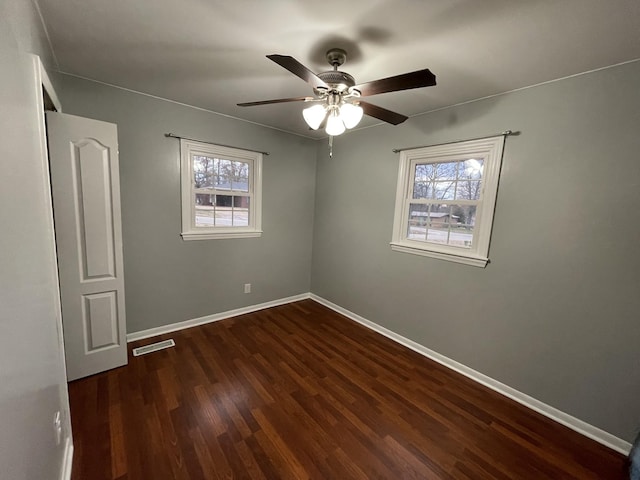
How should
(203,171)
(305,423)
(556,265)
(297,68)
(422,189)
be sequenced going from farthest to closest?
(203,171), (422,189), (556,265), (305,423), (297,68)

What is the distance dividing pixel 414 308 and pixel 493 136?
1747 mm

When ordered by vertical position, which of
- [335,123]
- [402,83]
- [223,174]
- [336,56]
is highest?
[336,56]

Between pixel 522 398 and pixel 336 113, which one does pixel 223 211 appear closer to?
pixel 336 113

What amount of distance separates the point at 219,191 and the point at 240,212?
0.37m

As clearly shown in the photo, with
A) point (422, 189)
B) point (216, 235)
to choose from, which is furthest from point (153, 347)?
point (422, 189)

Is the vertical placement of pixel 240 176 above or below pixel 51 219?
above

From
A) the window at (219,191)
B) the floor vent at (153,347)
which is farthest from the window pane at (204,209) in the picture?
the floor vent at (153,347)

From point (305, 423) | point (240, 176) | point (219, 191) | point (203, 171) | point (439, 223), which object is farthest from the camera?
point (240, 176)

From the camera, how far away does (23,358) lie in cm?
88

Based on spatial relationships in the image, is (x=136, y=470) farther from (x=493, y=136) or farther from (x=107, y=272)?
(x=493, y=136)

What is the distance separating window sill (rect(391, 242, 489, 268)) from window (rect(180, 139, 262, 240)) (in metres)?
1.78

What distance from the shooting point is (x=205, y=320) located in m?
3.11

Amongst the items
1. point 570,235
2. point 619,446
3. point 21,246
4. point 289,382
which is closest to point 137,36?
point 21,246

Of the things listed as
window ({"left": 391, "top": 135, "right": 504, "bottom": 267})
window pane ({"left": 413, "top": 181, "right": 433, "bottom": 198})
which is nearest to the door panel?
window ({"left": 391, "top": 135, "right": 504, "bottom": 267})
